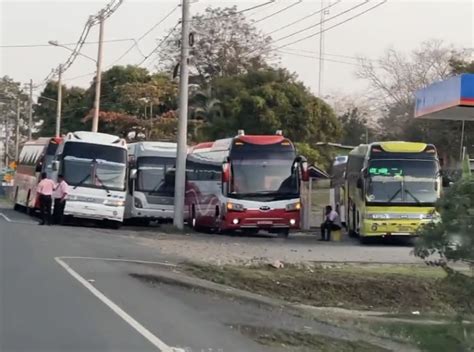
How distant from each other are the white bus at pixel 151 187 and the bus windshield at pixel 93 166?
2.70 metres

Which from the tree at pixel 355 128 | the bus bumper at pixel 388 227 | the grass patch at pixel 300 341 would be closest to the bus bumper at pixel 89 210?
the bus bumper at pixel 388 227

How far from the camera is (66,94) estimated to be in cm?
8688

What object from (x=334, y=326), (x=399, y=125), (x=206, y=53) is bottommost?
(x=334, y=326)

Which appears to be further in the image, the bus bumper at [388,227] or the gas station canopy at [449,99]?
the bus bumper at [388,227]

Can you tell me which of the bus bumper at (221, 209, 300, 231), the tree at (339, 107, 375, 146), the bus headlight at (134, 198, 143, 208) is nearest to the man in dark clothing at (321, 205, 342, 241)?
the bus bumper at (221, 209, 300, 231)

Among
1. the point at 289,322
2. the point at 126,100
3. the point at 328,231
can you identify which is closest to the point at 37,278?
the point at 289,322

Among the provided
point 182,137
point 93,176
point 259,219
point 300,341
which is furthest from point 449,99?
point 300,341

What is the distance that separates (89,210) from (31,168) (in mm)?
12090

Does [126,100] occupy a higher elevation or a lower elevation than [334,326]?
higher

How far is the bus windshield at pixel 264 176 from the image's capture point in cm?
3128

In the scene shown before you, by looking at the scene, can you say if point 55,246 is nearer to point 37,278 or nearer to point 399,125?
point 37,278

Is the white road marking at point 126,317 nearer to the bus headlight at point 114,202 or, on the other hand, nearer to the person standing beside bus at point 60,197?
the person standing beside bus at point 60,197

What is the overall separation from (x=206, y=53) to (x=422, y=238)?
58.6m

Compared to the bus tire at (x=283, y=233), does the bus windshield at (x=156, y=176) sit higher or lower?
higher
